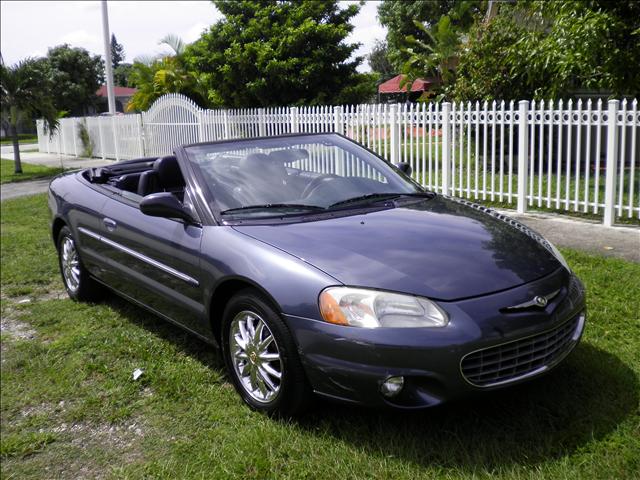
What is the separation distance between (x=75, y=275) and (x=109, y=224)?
1219mm

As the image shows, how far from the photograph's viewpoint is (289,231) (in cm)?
374

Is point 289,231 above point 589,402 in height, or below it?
above

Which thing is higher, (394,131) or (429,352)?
(394,131)

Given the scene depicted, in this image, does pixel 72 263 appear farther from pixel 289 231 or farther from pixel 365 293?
pixel 365 293

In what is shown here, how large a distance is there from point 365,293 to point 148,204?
1651 millimetres

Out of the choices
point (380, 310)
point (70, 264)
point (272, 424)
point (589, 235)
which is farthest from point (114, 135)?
point (380, 310)

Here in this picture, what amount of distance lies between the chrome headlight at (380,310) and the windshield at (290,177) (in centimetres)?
107

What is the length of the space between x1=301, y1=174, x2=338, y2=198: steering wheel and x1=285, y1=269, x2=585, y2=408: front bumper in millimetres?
1278

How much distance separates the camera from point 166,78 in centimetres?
2277

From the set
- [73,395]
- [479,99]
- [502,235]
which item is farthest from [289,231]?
[479,99]

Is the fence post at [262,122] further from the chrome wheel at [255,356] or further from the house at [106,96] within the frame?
the house at [106,96]

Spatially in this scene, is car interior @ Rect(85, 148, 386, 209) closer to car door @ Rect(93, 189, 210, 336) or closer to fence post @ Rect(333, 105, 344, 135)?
car door @ Rect(93, 189, 210, 336)

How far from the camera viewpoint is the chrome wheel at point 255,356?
3.50m

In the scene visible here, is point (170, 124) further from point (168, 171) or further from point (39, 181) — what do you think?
point (168, 171)
